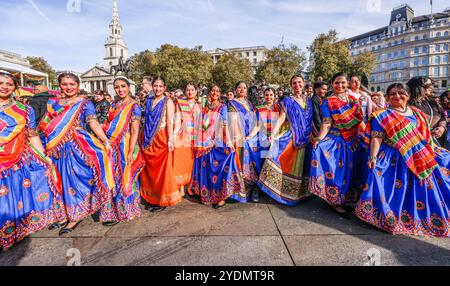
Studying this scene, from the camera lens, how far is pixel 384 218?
2727 millimetres

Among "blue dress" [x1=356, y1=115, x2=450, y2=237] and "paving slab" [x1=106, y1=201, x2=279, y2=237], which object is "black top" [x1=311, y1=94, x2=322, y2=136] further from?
"paving slab" [x1=106, y1=201, x2=279, y2=237]

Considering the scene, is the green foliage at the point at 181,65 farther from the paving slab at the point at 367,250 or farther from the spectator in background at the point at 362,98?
the paving slab at the point at 367,250

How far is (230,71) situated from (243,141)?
36.1 m

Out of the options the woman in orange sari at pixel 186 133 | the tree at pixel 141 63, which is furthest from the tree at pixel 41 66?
the woman in orange sari at pixel 186 133

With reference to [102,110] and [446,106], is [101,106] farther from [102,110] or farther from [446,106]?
[446,106]

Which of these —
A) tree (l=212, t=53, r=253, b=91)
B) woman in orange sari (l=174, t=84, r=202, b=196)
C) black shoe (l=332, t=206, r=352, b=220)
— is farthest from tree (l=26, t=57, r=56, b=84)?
black shoe (l=332, t=206, r=352, b=220)

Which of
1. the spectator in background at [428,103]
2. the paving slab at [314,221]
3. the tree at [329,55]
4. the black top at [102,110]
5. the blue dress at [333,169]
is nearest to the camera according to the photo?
the paving slab at [314,221]

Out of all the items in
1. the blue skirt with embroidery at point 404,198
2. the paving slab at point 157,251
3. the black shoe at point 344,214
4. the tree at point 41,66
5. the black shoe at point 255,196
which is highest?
the tree at point 41,66

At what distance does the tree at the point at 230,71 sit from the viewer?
38.3 m

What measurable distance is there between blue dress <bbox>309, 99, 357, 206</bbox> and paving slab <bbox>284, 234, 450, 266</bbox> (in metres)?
0.69

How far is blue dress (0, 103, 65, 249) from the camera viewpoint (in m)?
2.47

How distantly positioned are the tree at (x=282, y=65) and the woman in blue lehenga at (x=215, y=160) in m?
27.7
